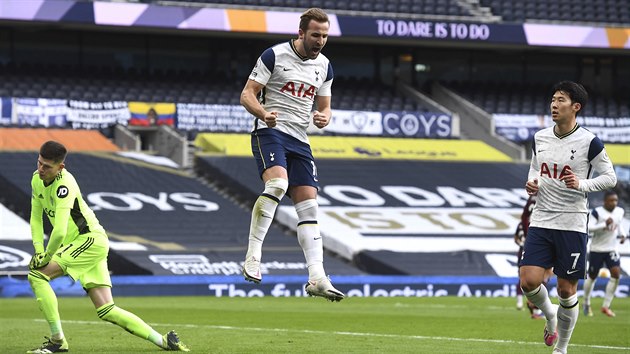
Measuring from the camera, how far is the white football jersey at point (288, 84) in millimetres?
11789

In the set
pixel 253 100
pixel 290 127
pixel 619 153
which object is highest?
pixel 253 100

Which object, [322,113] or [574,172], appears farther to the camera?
Result: [574,172]

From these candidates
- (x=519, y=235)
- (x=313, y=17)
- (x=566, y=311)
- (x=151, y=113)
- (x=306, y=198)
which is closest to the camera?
(x=313, y=17)

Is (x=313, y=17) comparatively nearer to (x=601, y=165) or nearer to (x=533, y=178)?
(x=533, y=178)

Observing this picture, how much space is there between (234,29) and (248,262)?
31419 millimetres

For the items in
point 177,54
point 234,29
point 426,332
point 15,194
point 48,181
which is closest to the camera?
point 48,181

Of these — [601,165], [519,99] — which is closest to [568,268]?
[601,165]

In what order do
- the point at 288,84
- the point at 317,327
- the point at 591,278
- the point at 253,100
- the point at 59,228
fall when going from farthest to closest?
the point at 591,278, the point at 317,327, the point at 59,228, the point at 288,84, the point at 253,100

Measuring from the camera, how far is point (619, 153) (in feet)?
151

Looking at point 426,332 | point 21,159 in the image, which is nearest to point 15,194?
point 21,159

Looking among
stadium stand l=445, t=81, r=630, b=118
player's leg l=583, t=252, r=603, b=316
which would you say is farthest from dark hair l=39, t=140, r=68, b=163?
stadium stand l=445, t=81, r=630, b=118

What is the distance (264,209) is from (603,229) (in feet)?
41.1

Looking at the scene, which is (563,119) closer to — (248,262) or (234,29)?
(248,262)

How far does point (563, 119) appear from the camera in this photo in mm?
12352
